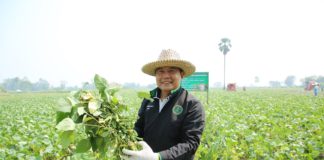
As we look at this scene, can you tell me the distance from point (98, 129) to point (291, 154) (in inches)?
151

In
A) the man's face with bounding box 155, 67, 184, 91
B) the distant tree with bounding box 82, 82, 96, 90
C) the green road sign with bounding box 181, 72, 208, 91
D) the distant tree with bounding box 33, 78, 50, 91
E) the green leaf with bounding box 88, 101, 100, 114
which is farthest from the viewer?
the distant tree with bounding box 33, 78, 50, 91

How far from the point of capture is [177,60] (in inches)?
87.6

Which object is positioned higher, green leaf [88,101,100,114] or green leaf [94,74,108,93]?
green leaf [94,74,108,93]

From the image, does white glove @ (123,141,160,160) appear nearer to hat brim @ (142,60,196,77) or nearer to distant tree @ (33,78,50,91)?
hat brim @ (142,60,196,77)

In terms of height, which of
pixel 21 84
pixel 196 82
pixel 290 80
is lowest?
pixel 196 82

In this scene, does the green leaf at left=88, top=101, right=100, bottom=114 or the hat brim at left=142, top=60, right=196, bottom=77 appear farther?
the hat brim at left=142, top=60, right=196, bottom=77

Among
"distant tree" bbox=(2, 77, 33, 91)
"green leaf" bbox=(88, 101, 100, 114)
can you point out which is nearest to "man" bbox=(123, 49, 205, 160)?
"green leaf" bbox=(88, 101, 100, 114)

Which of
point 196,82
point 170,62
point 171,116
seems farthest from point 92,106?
point 196,82

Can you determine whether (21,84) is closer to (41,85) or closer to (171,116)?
(41,85)

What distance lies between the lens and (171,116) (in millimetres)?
2086

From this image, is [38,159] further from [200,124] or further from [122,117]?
[200,124]

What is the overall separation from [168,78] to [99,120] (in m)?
0.77

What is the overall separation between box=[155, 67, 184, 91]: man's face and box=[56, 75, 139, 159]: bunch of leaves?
0.48m

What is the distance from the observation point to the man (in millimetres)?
1963
